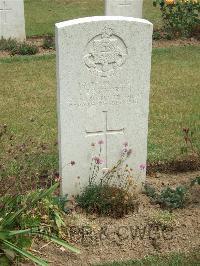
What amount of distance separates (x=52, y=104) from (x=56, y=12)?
7757 mm

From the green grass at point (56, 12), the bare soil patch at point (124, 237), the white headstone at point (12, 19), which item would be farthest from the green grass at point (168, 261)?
the green grass at point (56, 12)

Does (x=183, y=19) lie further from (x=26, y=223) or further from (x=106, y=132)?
(x=26, y=223)

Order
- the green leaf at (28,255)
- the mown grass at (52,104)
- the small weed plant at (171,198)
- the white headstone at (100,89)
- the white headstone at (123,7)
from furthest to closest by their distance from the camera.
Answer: the white headstone at (123,7) < the mown grass at (52,104) < the small weed plant at (171,198) < the white headstone at (100,89) < the green leaf at (28,255)

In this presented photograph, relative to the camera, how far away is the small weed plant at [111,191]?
15.3 feet

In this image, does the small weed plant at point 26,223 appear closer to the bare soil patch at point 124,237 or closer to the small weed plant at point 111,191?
the bare soil patch at point 124,237

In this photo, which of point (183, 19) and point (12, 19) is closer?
point (12, 19)

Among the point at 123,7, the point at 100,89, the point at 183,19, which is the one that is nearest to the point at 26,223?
the point at 100,89

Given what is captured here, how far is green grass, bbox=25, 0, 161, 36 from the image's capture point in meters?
13.3

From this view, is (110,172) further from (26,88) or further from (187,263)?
(26,88)

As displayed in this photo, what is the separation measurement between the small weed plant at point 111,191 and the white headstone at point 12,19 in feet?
22.4

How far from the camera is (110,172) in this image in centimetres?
486

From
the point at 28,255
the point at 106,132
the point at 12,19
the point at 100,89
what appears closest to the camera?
the point at 28,255

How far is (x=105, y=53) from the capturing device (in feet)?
15.0

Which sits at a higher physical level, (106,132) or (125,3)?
(125,3)
